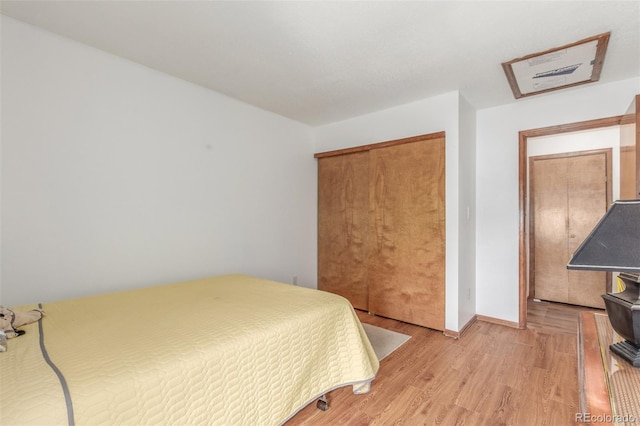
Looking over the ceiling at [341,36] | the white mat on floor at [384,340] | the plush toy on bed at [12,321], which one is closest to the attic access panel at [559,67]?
the ceiling at [341,36]

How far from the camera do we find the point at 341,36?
1.96m

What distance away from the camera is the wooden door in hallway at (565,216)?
3572 millimetres

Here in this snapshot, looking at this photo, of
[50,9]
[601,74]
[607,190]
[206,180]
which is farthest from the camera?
[607,190]

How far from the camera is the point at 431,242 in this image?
A: 292 cm

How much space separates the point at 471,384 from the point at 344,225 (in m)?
2.09

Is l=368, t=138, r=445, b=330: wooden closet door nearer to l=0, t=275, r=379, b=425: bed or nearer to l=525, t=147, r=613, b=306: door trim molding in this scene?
l=0, t=275, r=379, b=425: bed

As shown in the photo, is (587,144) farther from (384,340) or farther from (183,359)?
(183,359)

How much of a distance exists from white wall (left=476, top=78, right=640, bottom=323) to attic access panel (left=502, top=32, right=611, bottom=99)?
25 cm

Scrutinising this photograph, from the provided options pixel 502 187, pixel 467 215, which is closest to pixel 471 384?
pixel 467 215

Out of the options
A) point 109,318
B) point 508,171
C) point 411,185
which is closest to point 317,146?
point 411,185

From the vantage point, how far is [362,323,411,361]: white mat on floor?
2.50 metres

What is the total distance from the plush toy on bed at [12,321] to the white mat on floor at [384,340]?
7.21 feet

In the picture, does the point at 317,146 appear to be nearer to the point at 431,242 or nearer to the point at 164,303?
the point at 431,242

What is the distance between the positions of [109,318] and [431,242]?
8.53ft
